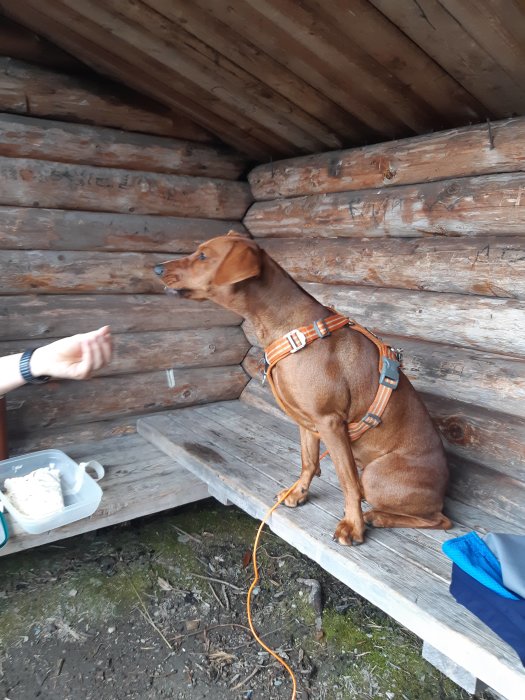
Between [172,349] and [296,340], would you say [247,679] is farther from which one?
[172,349]


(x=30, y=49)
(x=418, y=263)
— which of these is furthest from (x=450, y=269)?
(x=30, y=49)

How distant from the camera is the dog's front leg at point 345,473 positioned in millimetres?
2545

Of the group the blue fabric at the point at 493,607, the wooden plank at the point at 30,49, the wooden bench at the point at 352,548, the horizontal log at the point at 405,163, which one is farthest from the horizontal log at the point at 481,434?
the wooden plank at the point at 30,49

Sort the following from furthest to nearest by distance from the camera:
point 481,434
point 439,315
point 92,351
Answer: point 439,315 → point 481,434 → point 92,351

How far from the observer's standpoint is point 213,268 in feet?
8.18

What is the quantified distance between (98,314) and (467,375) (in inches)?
106

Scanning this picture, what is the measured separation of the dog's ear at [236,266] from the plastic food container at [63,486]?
1643mm

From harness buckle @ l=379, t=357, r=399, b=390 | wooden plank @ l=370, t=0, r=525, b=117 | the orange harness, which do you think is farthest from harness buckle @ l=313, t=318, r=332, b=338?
wooden plank @ l=370, t=0, r=525, b=117

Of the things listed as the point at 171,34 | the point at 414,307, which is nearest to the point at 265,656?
the point at 414,307

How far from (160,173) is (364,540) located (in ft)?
10.5

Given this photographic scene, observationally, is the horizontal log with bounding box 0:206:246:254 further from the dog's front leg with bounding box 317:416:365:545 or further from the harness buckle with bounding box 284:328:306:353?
the dog's front leg with bounding box 317:416:365:545

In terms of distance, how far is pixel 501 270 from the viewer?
2.85m

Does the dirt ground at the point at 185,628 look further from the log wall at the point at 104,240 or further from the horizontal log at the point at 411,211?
the horizontal log at the point at 411,211

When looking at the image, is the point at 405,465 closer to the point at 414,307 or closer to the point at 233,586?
the point at 414,307
